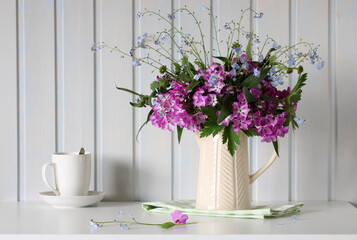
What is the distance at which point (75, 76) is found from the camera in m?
1.34

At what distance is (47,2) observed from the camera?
135 centimetres

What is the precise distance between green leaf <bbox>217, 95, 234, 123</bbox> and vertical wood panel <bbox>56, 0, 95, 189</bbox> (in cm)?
47

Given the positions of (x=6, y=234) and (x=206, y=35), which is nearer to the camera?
(x=6, y=234)

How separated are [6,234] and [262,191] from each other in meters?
0.68

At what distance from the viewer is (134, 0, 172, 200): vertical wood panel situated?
52.4 inches

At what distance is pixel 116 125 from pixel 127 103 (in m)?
0.07

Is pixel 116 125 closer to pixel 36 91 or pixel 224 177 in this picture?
pixel 36 91

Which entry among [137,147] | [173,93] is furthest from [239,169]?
[137,147]

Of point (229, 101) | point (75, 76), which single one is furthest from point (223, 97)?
point (75, 76)

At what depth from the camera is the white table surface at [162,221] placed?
2.88 ft

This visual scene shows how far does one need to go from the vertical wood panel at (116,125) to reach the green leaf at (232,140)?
0.38 meters

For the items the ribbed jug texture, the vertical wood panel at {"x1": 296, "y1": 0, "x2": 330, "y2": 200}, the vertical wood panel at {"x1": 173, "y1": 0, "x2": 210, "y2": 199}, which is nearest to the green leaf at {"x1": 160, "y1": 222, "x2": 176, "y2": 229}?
the ribbed jug texture

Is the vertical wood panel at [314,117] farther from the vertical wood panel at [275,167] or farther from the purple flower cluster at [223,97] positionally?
the purple flower cluster at [223,97]

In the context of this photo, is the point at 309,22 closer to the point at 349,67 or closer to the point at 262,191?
the point at 349,67
